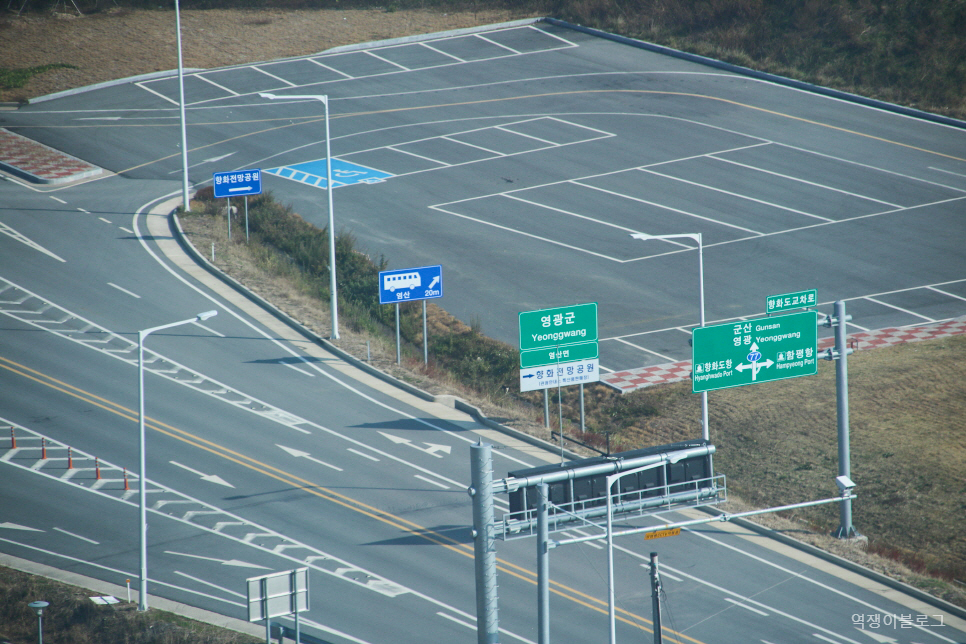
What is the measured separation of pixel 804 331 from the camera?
2720cm

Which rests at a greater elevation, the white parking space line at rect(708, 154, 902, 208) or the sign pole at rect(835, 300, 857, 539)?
the white parking space line at rect(708, 154, 902, 208)

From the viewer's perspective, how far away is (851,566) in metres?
26.4

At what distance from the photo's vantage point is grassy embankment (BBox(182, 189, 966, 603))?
2889cm

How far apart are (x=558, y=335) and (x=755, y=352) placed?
6.90 m

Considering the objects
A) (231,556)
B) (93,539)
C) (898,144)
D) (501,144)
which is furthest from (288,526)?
(898,144)

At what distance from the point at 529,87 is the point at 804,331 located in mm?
A: 40128

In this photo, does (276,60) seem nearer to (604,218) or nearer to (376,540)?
(604,218)

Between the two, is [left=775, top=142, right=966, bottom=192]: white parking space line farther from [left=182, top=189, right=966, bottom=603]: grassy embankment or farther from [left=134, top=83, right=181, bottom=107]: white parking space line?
[left=134, top=83, right=181, bottom=107]: white parking space line

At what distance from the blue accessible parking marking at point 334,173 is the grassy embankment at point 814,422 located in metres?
9.85

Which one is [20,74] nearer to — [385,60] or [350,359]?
[385,60]

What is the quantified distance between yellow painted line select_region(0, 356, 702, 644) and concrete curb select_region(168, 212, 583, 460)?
6237mm

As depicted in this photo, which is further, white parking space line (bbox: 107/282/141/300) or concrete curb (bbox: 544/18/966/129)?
concrete curb (bbox: 544/18/966/129)

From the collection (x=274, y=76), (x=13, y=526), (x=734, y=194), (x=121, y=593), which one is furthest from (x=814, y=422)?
(x=274, y=76)

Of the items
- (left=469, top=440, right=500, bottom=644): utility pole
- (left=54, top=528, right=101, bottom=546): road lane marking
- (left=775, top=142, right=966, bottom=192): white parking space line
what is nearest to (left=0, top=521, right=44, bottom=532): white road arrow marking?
(left=54, top=528, right=101, bottom=546): road lane marking
